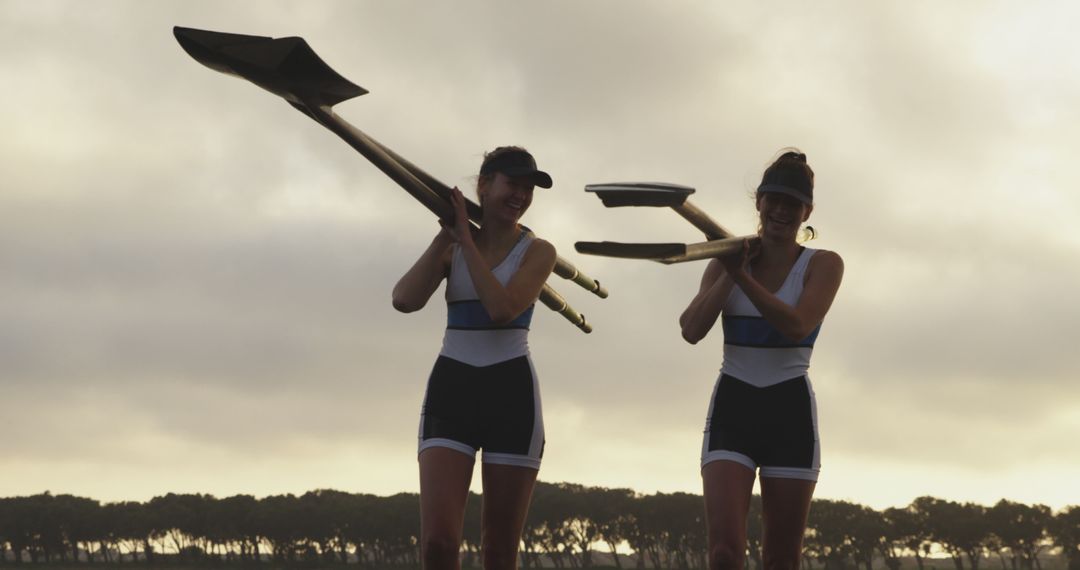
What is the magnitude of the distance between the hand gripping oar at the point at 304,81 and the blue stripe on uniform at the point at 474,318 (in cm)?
62

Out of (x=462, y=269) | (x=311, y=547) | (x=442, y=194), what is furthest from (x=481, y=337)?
(x=311, y=547)

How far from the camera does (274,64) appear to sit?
8.28 m

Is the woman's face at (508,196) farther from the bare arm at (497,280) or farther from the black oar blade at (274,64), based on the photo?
the black oar blade at (274,64)

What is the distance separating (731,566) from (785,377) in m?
1.42

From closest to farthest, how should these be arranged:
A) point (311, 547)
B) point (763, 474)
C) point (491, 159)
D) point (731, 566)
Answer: point (731, 566)
point (763, 474)
point (491, 159)
point (311, 547)

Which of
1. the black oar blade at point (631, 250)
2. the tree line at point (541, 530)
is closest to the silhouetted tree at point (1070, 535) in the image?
the tree line at point (541, 530)

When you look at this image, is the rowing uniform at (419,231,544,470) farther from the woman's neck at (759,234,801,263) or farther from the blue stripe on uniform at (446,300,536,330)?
the woman's neck at (759,234,801,263)

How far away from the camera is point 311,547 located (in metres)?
138

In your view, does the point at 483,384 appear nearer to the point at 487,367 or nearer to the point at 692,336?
the point at 487,367

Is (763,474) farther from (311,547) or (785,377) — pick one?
(311,547)

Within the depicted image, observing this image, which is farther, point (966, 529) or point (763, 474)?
point (966, 529)

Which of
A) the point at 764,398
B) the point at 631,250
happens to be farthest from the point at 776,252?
the point at 631,250

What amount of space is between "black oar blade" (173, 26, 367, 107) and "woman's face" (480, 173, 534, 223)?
1.12 meters

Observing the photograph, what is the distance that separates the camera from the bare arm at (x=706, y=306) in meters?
8.15
